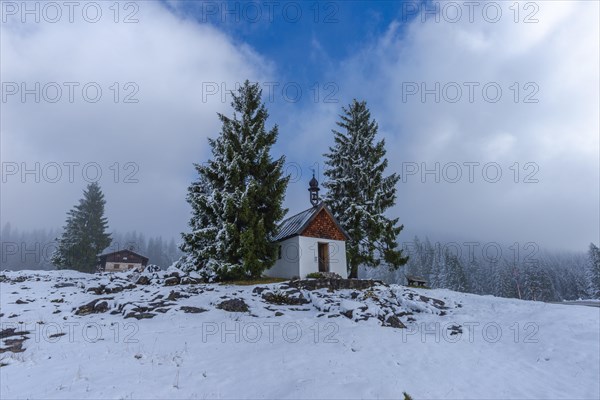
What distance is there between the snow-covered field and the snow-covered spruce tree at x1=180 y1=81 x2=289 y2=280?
2.73 meters

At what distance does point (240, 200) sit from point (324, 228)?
7248 mm

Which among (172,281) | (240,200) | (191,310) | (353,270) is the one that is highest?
(240,200)

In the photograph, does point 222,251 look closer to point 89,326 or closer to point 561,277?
point 89,326

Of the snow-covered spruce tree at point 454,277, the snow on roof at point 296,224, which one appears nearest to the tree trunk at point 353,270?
the snow on roof at point 296,224

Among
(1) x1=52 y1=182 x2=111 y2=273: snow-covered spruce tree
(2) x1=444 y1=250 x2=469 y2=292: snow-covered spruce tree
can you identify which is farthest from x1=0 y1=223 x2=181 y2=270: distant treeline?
(2) x1=444 y1=250 x2=469 y2=292: snow-covered spruce tree

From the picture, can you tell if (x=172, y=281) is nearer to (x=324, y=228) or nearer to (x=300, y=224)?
(x=300, y=224)

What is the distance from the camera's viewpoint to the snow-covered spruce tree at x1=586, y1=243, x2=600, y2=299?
2019 inches

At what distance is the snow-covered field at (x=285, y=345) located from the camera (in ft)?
25.4

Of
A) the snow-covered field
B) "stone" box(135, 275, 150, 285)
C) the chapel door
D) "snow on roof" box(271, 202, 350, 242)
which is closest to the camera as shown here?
the snow-covered field

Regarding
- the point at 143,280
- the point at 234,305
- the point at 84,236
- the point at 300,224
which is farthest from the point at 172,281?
the point at 84,236

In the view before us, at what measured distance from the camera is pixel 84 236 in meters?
41.9

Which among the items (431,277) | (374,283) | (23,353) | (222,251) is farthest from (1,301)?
(431,277)

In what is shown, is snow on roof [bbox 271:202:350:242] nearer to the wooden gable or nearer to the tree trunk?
the wooden gable

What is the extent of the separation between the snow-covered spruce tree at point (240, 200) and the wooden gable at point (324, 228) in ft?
9.87
